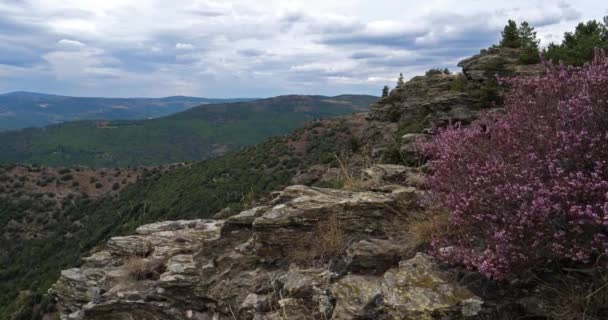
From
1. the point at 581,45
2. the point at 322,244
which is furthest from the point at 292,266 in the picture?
the point at 581,45

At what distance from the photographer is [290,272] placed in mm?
6016

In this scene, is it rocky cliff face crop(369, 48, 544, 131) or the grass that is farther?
the grass

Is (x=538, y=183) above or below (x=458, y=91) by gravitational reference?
below

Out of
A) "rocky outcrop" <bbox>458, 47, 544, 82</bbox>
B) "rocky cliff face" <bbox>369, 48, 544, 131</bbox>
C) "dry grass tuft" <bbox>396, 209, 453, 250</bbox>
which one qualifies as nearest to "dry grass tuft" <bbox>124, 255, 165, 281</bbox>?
"dry grass tuft" <bbox>396, 209, 453, 250</bbox>

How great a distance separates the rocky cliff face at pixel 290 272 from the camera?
468 centimetres

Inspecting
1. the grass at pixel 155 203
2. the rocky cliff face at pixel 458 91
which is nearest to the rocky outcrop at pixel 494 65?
the rocky cliff face at pixel 458 91

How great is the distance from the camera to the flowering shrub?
3.71 metres

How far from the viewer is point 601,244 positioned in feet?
12.2

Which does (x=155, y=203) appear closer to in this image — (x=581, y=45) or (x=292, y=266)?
(x=581, y=45)

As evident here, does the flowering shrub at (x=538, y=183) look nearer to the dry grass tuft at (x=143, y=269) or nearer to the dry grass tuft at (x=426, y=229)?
the dry grass tuft at (x=426, y=229)

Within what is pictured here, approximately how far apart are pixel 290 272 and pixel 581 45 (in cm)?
1219

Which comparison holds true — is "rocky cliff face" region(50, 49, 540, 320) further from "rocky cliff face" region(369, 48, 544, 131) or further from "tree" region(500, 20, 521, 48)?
"tree" region(500, 20, 521, 48)

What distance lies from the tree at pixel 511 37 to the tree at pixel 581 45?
9.98 ft

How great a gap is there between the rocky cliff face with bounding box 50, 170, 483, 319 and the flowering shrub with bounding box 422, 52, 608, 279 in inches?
22.9
